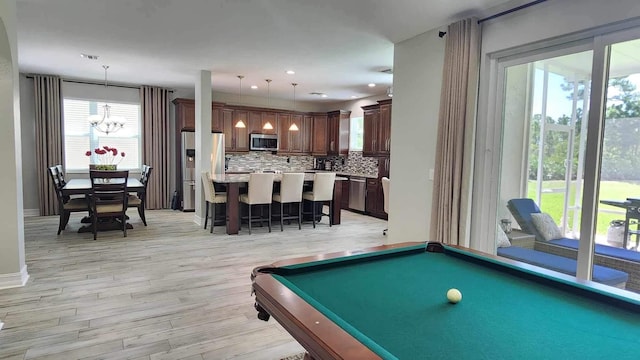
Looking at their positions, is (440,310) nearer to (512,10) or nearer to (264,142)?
(512,10)

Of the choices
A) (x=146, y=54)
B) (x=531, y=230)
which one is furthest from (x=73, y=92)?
(x=531, y=230)

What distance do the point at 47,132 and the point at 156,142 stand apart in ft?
6.57

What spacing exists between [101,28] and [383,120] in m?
5.37

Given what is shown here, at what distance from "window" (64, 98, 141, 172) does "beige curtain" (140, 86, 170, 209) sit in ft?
0.90

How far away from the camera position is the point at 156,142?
325 inches


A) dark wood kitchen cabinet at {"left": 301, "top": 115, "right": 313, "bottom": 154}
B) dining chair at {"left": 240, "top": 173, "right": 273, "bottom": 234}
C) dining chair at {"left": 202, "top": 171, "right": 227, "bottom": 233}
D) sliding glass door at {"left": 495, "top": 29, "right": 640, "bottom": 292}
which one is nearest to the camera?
sliding glass door at {"left": 495, "top": 29, "right": 640, "bottom": 292}

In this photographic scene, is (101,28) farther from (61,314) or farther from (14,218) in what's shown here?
(61,314)

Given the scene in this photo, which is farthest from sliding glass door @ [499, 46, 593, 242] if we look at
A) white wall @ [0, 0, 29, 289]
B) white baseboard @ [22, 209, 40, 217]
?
white baseboard @ [22, 209, 40, 217]

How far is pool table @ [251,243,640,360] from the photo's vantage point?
1.11 metres

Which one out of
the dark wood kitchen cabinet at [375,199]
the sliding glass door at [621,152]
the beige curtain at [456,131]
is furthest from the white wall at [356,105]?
the sliding glass door at [621,152]

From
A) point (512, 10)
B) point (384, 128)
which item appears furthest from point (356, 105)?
point (512, 10)

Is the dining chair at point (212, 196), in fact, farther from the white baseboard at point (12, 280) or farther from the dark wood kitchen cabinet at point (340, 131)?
the dark wood kitchen cabinet at point (340, 131)

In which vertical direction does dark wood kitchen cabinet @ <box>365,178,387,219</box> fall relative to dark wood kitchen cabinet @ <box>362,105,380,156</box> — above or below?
below

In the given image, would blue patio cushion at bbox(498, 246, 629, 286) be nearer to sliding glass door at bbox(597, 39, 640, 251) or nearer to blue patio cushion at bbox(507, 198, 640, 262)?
blue patio cushion at bbox(507, 198, 640, 262)
